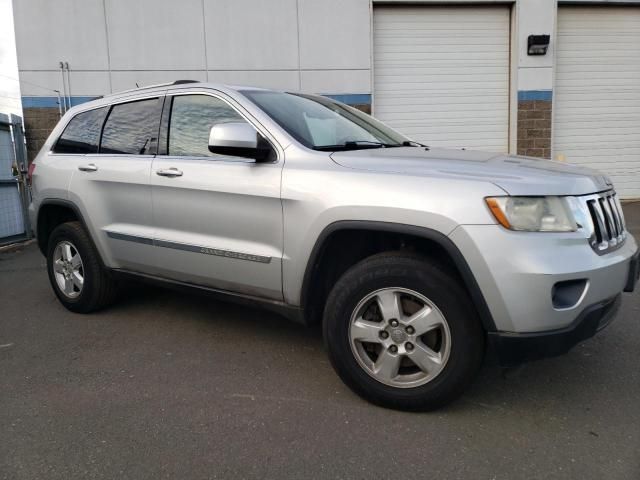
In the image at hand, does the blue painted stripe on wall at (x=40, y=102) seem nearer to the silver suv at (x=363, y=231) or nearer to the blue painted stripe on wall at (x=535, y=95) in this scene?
the silver suv at (x=363, y=231)

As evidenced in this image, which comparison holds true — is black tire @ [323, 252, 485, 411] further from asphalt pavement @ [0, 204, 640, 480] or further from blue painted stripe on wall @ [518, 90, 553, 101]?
blue painted stripe on wall @ [518, 90, 553, 101]

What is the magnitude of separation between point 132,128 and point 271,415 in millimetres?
2504

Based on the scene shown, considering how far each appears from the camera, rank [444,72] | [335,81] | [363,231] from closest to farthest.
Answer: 1. [363,231]
2. [335,81]
3. [444,72]

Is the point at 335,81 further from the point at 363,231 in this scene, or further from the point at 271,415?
the point at 271,415

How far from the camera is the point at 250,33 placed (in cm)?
1025

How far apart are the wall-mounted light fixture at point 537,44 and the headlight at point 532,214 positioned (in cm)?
938

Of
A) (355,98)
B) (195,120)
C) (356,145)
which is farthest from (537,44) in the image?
(195,120)

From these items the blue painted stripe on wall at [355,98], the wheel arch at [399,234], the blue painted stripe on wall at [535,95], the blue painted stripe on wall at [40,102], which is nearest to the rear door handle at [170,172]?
the wheel arch at [399,234]

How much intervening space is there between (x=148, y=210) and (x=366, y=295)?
1.86 meters

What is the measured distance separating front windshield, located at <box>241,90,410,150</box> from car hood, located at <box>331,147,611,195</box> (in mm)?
284

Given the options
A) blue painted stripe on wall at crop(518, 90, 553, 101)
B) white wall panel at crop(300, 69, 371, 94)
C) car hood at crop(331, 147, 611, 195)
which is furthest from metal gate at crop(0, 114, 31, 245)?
blue painted stripe on wall at crop(518, 90, 553, 101)

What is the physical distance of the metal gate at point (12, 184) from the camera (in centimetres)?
823

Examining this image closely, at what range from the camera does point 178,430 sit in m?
2.66

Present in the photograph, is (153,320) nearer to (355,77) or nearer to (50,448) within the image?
(50,448)
